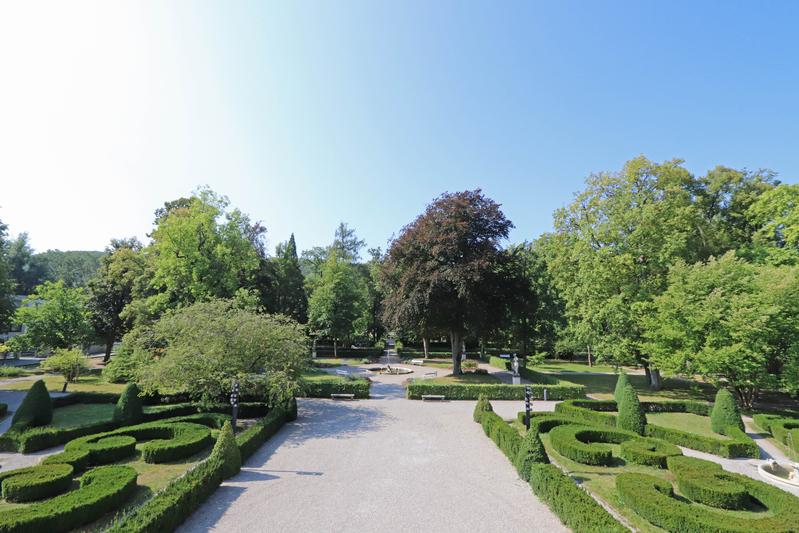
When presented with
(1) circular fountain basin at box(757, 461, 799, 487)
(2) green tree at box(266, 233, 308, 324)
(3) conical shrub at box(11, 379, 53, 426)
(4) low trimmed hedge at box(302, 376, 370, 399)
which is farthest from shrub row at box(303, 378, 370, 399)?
(2) green tree at box(266, 233, 308, 324)

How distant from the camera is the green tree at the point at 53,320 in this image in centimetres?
2706

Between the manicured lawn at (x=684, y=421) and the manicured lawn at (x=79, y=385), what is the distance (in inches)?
1232

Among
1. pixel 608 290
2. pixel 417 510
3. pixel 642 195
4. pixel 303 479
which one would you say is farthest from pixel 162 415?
pixel 642 195

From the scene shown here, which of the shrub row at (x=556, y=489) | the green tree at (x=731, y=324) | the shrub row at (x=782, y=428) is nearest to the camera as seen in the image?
the shrub row at (x=556, y=489)

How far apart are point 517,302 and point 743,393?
1423cm

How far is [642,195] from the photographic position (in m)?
29.2

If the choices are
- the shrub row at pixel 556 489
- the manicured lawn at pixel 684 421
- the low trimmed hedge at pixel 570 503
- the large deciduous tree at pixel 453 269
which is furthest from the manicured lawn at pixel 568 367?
→ the low trimmed hedge at pixel 570 503

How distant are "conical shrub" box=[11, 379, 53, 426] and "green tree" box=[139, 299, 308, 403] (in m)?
3.55

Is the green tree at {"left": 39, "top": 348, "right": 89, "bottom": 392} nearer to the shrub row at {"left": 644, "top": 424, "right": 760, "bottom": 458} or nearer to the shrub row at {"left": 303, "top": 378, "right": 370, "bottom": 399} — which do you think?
the shrub row at {"left": 303, "top": 378, "right": 370, "bottom": 399}

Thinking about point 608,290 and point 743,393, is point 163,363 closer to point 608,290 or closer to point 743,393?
point 608,290

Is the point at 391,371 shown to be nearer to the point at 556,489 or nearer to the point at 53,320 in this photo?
the point at 53,320

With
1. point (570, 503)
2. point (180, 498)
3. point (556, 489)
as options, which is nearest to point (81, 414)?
point (180, 498)

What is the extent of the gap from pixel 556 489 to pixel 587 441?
24.4 feet

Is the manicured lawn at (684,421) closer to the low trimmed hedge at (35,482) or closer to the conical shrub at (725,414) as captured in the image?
the conical shrub at (725,414)
